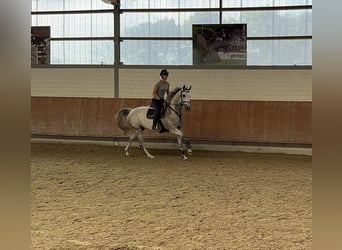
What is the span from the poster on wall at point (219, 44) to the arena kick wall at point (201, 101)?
27 centimetres

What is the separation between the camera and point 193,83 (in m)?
11.3

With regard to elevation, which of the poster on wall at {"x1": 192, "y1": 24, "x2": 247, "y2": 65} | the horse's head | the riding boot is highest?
the poster on wall at {"x1": 192, "y1": 24, "x2": 247, "y2": 65}

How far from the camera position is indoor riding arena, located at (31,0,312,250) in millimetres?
7738

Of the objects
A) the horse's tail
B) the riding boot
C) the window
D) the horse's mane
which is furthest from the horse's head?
the window

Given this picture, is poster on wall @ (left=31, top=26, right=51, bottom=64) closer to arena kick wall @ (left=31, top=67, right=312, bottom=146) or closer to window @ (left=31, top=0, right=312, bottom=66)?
window @ (left=31, top=0, right=312, bottom=66)

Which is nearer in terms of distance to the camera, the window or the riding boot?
the riding boot

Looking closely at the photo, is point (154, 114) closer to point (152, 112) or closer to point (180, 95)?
point (152, 112)

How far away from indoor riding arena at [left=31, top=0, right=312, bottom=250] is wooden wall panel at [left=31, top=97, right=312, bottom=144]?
2 cm

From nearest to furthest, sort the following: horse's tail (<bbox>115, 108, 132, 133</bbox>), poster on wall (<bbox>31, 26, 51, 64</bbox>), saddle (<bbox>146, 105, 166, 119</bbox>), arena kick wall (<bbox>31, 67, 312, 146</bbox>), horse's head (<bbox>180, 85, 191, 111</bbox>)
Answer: horse's head (<bbox>180, 85, 191, 111</bbox>), saddle (<bbox>146, 105, 166, 119</bbox>), horse's tail (<bbox>115, 108, 132, 133</bbox>), arena kick wall (<bbox>31, 67, 312, 146</bbox>), poster on wall (<bbox>31, 26, 51, 64</bbox>)

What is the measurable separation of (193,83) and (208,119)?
1020 mm

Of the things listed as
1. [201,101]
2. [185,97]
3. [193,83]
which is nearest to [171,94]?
[185,97]

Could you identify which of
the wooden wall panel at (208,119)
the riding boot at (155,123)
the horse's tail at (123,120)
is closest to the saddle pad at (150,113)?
the riding boot at (155,123)

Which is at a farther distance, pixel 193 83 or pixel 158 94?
pixel 193 83
